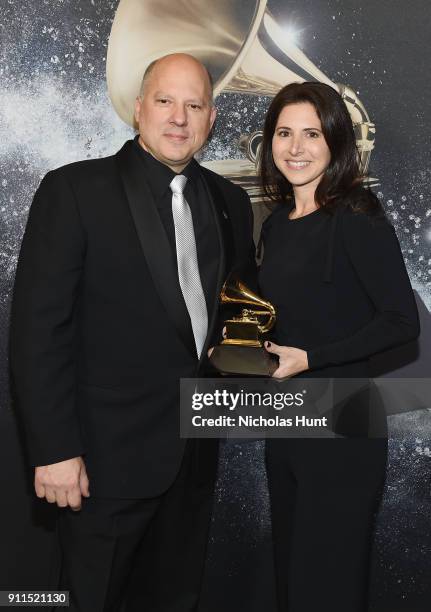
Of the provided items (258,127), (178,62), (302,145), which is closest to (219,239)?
A: (302,145)

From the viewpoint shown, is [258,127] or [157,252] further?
[258,127]

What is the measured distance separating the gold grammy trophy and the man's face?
1.14 feet

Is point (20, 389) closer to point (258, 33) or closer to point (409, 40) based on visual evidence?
point (258, 33)

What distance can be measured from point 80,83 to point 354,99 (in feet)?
2.91

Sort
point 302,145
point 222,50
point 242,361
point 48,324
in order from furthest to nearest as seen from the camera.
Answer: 1. point 222,50
2. point 302,145
3. point 242,361
4. point 48,324

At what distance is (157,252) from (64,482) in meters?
0.57

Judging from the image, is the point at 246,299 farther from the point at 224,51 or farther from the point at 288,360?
the point at 224,51

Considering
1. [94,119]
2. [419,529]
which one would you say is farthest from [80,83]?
[419,529]

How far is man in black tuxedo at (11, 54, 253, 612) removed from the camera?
162 cm

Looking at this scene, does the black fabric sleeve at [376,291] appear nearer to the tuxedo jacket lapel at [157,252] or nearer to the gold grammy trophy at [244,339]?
the gold grammy trophy at [244,339]

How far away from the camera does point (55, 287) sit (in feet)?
5.25

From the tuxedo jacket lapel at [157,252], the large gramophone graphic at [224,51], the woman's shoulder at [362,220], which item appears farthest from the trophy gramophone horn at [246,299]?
the large gramophone graphic at [224,51]

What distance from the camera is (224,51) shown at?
2.30m

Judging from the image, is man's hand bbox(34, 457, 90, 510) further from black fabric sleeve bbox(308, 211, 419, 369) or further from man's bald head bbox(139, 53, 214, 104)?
man's bald head bbox(139, 53, 214, 104)
